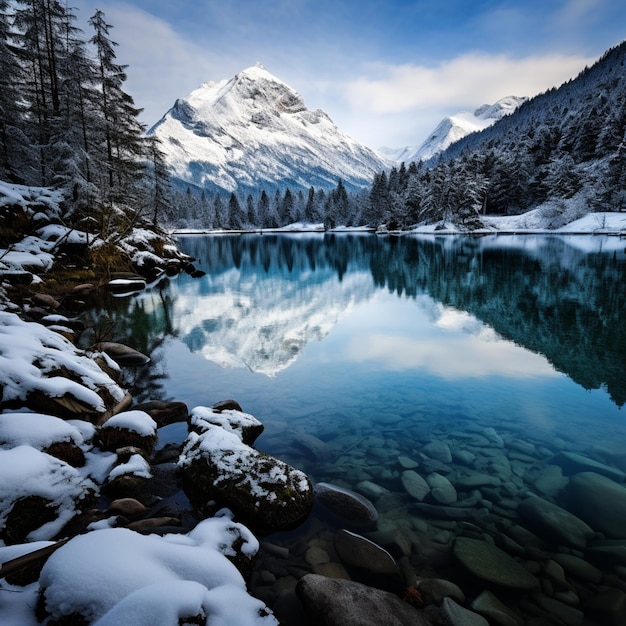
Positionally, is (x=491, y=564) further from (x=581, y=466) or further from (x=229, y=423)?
(x=229, y=423)

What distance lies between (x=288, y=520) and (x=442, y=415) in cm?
466

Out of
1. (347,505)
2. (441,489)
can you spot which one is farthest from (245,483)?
(441,489)

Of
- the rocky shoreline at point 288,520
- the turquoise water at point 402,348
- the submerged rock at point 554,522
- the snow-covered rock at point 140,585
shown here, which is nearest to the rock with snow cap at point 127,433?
the rocky shoreline at point 288,520

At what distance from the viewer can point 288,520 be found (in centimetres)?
500

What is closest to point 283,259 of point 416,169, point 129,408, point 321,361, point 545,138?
point 321,361

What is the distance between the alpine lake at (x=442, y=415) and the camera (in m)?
4.36

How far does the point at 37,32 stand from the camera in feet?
89.0

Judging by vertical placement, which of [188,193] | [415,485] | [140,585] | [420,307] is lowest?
[415,485]

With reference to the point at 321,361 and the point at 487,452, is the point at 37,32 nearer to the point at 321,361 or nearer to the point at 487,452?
the point at 321,361

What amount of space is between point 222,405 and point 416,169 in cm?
10002

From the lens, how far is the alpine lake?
4.36 m

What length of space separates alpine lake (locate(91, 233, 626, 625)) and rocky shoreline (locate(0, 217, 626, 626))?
0.04 m

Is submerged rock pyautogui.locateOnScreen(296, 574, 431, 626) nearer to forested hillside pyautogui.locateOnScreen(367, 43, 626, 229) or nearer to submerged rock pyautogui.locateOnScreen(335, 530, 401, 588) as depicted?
submerged rock pyautogui.locateOnScreen(335, 530, 401, 588)

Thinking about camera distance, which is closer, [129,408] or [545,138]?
[129,408]
